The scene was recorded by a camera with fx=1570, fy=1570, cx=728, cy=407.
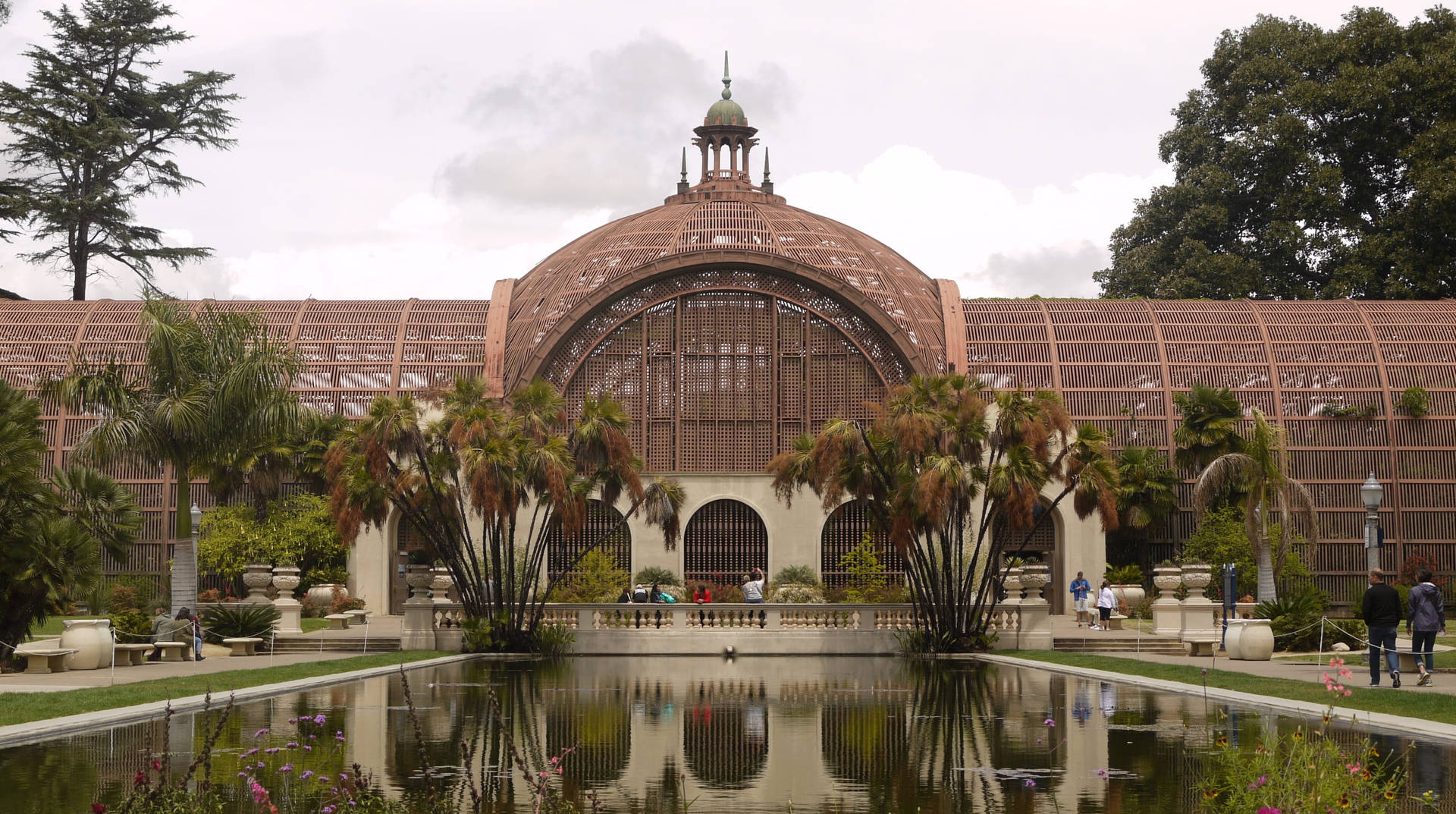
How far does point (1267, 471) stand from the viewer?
111 feet

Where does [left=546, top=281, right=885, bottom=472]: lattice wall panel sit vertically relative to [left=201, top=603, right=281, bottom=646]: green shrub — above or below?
above

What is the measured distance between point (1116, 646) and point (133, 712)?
2098 cm

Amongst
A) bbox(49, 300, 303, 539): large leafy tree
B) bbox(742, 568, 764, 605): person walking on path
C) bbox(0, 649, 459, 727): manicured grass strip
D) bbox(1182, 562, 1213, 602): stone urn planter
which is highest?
bbox(49, 300, 303, 539): large leafy tree

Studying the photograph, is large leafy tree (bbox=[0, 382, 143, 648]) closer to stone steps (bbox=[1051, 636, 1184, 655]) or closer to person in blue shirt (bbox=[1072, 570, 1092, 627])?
stone steps (bbox=[1051, 636, 1184, 655])

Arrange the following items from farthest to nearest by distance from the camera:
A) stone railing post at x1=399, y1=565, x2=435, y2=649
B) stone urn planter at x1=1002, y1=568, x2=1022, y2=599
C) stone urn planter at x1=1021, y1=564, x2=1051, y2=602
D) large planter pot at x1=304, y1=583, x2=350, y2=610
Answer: large planter pot at x1=304, y1=583, x2=350, y2=610 → stone urn planter at x1=1002, y1=568, x2=1022, y2=599 → stone urn planter at x1=1021, y1=564, x2=1051, y2=602 → stone railing post at x1=399, y1=565, x2=435, y2=649

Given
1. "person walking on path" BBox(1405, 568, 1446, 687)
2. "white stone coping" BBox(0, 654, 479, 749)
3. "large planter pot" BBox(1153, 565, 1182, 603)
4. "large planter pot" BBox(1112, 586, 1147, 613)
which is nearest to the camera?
"white stone coping" BBox(0, 654, 479, 749)

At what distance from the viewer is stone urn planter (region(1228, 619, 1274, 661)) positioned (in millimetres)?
26406

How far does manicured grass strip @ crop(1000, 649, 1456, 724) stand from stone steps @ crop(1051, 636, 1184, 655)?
3.67 m

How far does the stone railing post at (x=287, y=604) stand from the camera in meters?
32.7

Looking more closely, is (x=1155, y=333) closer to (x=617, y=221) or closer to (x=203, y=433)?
(x=617, y=221)

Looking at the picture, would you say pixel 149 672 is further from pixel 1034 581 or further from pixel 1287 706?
pixel 1034 581

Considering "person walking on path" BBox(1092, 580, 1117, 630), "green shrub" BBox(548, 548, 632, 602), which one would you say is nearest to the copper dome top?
"green shrub" BBox(548, 548, 632, 602)

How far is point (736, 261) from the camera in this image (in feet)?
138

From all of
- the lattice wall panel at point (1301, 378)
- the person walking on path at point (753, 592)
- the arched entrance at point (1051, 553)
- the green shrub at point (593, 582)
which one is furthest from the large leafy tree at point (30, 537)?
the lattice wall panel at point (1301, 378)
